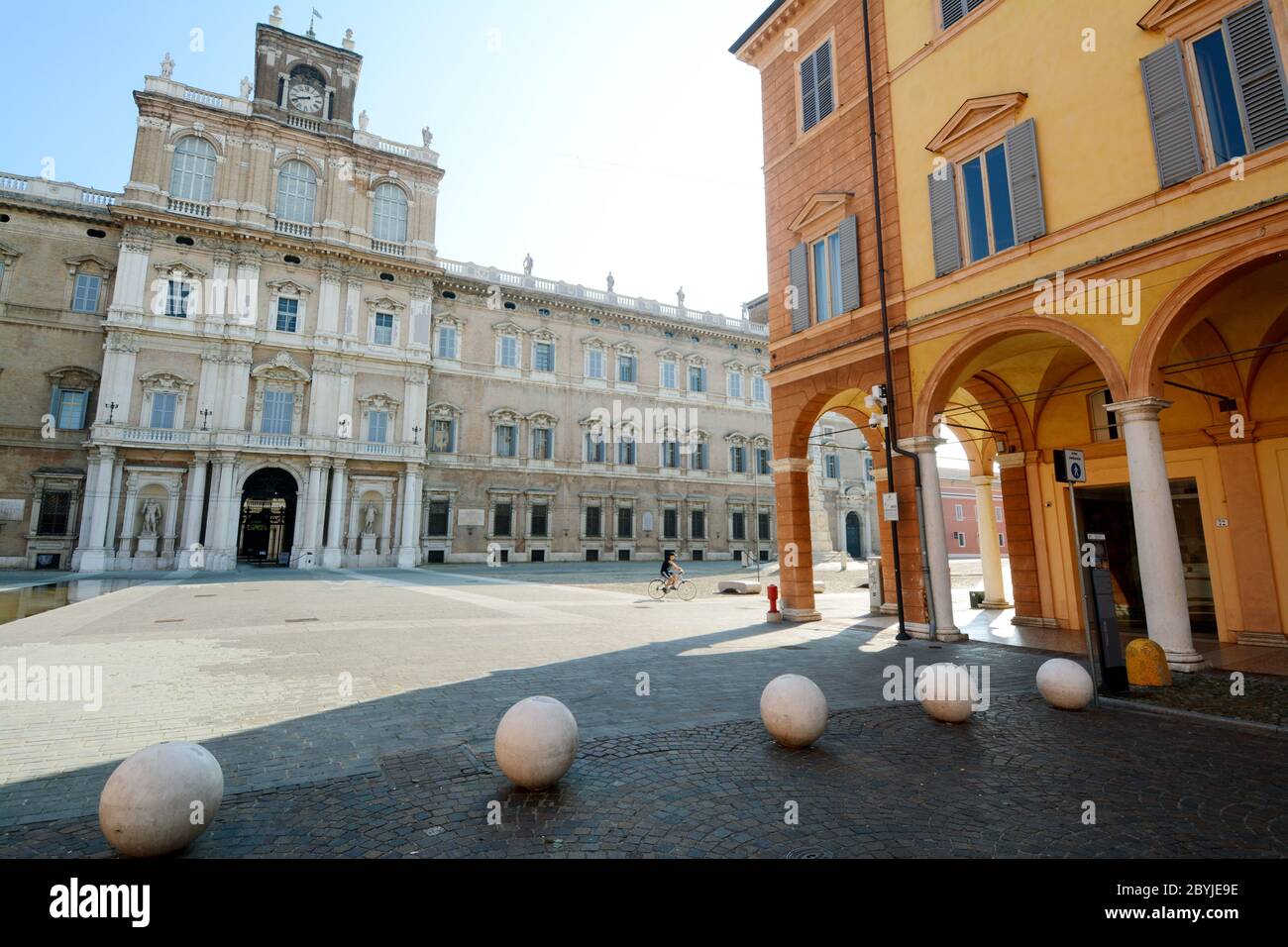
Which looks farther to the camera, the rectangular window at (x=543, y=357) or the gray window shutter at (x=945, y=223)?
the rectangular window at (x=543, y=357)

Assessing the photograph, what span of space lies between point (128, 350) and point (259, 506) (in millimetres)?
16526

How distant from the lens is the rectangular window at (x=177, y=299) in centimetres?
3205

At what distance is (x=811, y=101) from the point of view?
1445 cm

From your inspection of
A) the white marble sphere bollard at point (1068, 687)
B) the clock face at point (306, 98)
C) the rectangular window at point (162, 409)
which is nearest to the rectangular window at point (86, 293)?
the rectangular window at point (162, 409)

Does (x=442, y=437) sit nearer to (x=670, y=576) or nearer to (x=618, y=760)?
(x=670, y=576)

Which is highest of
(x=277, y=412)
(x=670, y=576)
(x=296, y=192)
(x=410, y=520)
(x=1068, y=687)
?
(x=296, y=192)

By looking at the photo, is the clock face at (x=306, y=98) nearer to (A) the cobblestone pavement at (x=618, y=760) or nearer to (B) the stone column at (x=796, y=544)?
(A) the cobblestone pavement at (x=618, y=760)

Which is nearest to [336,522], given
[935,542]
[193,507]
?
[193,507]

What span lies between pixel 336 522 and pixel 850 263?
100ft


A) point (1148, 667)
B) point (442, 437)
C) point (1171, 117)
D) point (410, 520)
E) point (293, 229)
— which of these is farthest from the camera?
point (442, 437)

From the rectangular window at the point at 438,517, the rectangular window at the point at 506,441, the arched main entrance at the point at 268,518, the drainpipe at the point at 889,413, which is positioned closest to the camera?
the drainpipe at the point at 889,413

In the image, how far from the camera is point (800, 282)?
46.2 ft

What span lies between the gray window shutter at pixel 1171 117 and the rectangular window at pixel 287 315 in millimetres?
37359
